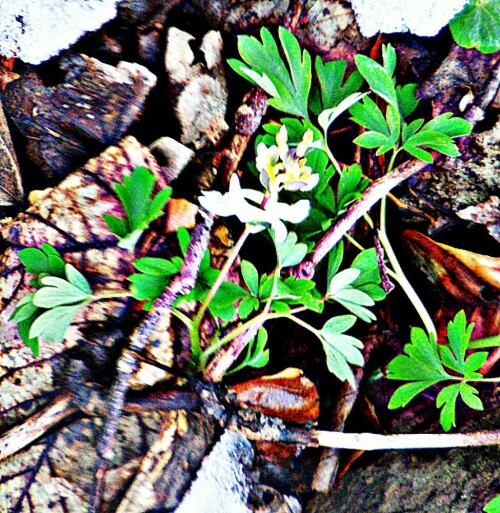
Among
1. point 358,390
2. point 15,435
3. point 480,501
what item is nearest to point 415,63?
point 358,390

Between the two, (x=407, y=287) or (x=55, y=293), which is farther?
(x=407, y=287)

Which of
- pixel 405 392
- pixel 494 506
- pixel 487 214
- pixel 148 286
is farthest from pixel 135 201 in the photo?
pixel 494 506

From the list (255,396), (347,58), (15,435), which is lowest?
(15,435)

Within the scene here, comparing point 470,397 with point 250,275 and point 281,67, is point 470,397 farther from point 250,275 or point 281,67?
point 281,67

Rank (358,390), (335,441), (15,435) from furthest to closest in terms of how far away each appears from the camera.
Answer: (358,390), (335,441), (15,435)

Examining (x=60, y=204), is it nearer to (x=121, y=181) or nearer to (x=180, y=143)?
(x=121, y=181)

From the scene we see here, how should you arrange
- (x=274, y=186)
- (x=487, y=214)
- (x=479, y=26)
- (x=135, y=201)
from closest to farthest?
(x=274, y=186)
(x=135, y=201)
(x=479, y=26)
(x=487, y=214)

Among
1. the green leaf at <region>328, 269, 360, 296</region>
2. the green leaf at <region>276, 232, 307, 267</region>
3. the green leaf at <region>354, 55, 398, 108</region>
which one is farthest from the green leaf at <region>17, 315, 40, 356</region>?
the green leaf at <region>354, 55, 398, 108</region>
